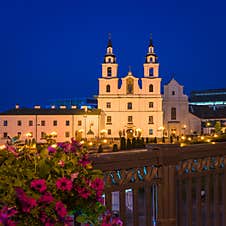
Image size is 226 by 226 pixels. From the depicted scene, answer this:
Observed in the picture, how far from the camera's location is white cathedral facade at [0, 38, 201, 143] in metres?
58.0

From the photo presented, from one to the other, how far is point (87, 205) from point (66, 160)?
27cm

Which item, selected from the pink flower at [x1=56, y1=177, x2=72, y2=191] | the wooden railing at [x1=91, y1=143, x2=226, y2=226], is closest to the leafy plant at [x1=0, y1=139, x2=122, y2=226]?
Result: the pink flower at [x1=56, y1=177, x2=72, y2=191]

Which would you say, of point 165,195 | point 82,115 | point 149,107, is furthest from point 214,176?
point 149,107

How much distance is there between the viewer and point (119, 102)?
200 ft

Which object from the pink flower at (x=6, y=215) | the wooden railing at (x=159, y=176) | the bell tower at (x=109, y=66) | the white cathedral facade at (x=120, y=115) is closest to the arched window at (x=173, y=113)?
the white cathedral facade at (x=120, y=115)

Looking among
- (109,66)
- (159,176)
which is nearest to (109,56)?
(109,66)

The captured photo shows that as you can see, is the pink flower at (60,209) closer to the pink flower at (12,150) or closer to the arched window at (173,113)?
the pink flower at (12,150)

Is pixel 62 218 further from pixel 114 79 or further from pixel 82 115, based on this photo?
pixel 114 79

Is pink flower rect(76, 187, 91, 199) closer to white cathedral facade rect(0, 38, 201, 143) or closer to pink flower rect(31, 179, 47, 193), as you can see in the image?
pink flower rect(31, 179, 47, 193)

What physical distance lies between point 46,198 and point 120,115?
58.4m

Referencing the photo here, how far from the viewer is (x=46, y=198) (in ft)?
7.52

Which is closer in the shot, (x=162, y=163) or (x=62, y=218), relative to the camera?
(x=62, y=218)

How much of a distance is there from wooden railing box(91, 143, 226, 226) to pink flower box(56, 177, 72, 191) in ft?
2.98

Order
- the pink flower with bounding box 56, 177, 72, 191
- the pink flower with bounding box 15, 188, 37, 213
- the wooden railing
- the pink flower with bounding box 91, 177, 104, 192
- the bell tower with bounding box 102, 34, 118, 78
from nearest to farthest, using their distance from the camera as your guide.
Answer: the pink flower with bounding box 15, 188, 37, 213 → the pink flower with bounding box 56, 177, 72, 191 → the pink flower with bounding box 91, 177, 104, 192 → the wooden railing → the bell tower with bounding box 102, 34, 118, 78
